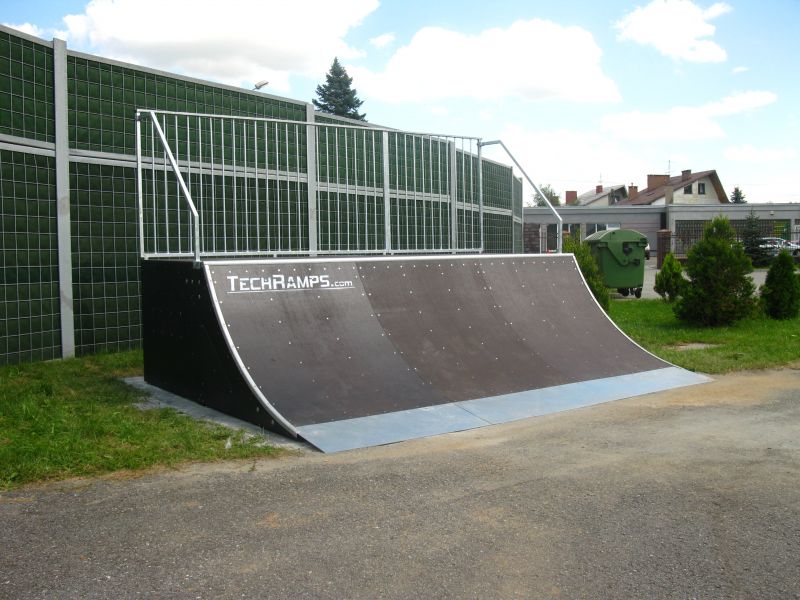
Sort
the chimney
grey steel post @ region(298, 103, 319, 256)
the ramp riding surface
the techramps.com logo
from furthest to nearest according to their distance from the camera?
the chimney
grey steel post @ region(298, 103, 319, 256)
the techramps.com logo
the ramp riding surface

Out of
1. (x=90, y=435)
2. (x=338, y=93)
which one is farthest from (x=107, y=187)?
(x=338, y=93)

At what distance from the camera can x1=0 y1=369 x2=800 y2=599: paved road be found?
11.1 ft

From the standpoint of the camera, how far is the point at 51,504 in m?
4.39

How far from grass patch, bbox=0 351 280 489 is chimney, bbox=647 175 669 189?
74248mm

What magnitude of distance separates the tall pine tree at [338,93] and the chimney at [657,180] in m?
30.4

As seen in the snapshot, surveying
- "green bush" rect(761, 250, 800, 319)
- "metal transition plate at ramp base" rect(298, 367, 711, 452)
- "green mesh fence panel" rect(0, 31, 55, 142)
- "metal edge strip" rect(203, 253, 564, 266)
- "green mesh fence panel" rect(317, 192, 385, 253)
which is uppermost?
"green mesh fence panel" rect(0, 31, 55, 142)

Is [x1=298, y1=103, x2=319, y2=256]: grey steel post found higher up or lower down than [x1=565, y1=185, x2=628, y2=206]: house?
lower down

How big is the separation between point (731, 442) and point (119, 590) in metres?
4.51

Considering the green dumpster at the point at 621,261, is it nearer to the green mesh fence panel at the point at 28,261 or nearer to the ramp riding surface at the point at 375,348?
the ramp riding surface at the point at 375,348

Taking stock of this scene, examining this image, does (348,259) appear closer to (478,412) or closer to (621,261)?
(478,412)

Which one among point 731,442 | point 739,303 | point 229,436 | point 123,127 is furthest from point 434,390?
point 739,303

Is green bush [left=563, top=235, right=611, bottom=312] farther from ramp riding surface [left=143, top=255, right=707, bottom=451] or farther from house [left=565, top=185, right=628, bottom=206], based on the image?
house [left=565, top=185, right=628, bottom=206]

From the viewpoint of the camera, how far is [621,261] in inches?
803

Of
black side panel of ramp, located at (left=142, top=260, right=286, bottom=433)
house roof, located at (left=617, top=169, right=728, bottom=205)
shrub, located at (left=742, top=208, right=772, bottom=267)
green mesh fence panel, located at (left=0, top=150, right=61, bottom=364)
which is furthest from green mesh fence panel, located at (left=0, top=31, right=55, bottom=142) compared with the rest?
house roof, located at (left=617, top=169, right=728, bottom=205)
